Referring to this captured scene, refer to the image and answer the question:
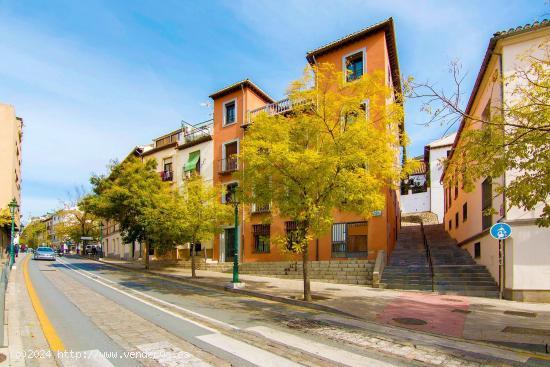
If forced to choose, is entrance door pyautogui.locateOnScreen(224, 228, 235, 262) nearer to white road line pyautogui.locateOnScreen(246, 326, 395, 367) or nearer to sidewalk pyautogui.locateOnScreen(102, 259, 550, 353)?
sidewalk pyautogui.locateOnScreen(102, 259, 550, 353)

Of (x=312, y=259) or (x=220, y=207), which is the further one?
(x=312, y=259)

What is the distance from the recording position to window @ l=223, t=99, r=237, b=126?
27.0 m

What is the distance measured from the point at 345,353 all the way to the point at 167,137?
103 feet

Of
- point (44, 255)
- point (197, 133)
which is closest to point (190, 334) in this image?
point (197, 133)

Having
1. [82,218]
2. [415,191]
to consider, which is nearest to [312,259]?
[415,191]

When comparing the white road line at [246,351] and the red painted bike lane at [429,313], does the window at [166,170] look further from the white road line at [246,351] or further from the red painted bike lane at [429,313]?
the white road line at [246,351]

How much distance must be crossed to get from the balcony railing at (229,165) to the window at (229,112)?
2.78 metres

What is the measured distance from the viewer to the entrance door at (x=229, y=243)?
25938 mm

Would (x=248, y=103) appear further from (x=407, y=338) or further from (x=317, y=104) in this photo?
(x=407, y=338)

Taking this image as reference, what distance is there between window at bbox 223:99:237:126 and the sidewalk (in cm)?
1459

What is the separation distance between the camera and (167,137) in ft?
113

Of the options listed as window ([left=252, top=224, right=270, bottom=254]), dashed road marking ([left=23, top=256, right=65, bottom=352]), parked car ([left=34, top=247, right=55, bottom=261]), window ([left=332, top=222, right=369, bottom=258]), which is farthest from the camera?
parked car ([left=34, top=247, right=55, bottom=261])

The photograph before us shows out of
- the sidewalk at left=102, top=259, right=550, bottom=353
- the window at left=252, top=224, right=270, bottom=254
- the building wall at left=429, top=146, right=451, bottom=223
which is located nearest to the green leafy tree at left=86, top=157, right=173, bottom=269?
the window at left=252, top=224, right=270, bottom=254

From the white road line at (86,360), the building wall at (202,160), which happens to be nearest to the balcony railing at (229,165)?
the building wall at (202,160)
